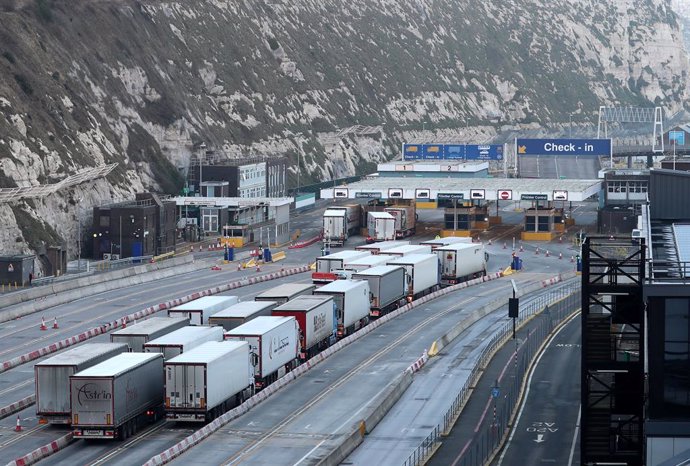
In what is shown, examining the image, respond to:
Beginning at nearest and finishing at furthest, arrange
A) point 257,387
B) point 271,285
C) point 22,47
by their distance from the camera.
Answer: point 257,387, point 271,285, point 22,47

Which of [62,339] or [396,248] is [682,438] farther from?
[396,248]

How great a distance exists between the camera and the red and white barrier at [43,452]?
56.7 m

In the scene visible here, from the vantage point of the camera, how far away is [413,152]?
196 meters

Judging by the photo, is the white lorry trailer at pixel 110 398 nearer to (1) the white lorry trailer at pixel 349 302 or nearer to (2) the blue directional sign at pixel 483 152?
(1) the white lorry trailer at pixel 349 302

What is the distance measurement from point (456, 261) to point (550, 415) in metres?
45.9

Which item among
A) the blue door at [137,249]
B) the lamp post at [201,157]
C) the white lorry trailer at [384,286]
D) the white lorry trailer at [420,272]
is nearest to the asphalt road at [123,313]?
the blue door at [137,249]

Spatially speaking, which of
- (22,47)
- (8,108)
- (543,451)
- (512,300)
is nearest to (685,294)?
(543,451)

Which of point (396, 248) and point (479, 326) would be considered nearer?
point (479, 326)

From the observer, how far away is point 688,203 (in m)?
70.4

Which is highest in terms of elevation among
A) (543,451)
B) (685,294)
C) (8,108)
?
(8,108)

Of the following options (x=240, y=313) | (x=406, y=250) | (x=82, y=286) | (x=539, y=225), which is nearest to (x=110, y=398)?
(x=240, y=313)

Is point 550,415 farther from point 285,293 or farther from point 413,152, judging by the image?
point 413,152

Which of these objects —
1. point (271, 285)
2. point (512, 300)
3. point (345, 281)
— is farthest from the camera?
point (271, 285)

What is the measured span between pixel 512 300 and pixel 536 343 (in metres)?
4.28
